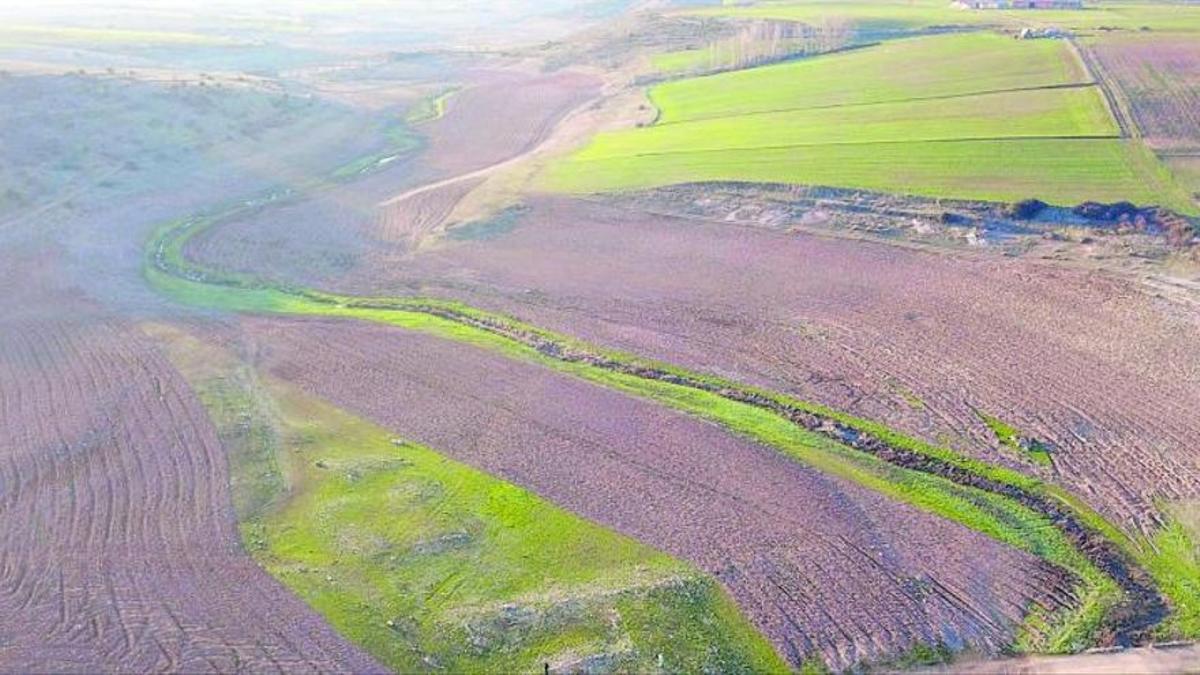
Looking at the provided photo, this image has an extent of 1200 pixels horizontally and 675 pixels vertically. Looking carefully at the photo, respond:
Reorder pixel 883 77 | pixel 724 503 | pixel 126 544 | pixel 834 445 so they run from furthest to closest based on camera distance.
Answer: pixel 883 77 → pixel 834 445 → pixel 724 503 → pixel 126 544

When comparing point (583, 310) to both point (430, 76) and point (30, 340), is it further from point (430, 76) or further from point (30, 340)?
point (430, 76)

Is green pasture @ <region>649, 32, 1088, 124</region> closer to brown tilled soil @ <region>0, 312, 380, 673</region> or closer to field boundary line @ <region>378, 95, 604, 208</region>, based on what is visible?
field boundary line @ <region>378, 95, 604, 208</region>

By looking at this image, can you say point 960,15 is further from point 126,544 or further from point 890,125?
point 126,544

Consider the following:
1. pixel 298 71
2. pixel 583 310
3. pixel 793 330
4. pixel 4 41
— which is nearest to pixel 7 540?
pixel 583 310

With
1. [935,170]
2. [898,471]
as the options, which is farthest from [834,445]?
[935,170]

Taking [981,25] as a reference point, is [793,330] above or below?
below

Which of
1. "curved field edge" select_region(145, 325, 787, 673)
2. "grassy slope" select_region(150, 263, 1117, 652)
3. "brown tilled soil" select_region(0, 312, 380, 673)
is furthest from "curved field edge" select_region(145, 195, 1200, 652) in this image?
"brown tilled soil" select_region(0, 312, 380, 673)
